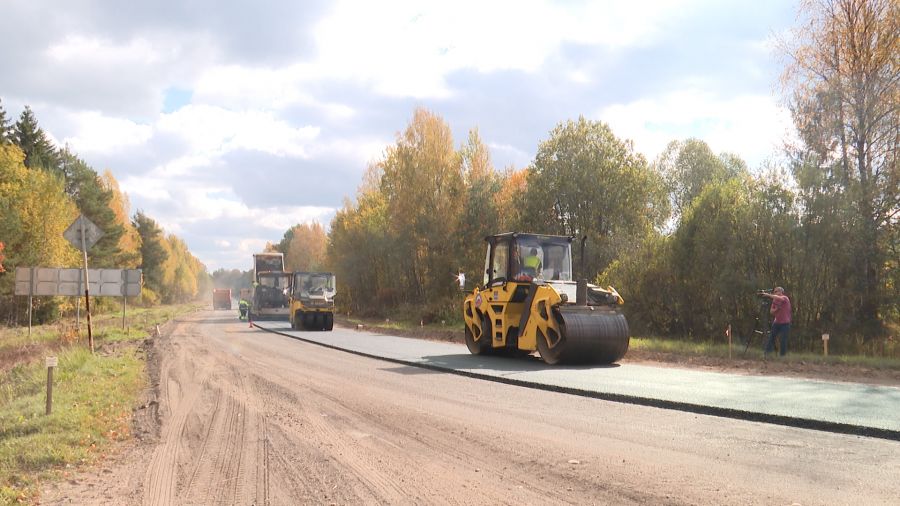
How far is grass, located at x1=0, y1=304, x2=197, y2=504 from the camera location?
6215 millimetres

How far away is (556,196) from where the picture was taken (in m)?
34.9

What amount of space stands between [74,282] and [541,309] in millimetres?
17148

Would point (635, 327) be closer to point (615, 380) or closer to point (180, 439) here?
point (615, 380)

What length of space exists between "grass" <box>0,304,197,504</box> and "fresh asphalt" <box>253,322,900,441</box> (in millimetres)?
6021

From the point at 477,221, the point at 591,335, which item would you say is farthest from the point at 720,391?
the point at 477,221

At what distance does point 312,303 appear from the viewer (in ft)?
98.6

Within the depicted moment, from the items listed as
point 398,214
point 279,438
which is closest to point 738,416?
point 279,438

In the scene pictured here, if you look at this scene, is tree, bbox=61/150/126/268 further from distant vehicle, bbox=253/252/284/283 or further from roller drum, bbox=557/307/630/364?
roller drum, bbox=557/307/630/364

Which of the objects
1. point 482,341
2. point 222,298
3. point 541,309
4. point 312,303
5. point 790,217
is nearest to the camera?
point 541,309

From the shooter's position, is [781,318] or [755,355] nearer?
[781,318]

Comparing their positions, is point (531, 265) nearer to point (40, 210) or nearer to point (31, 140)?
point (40, 210)

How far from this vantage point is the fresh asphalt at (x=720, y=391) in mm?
7500

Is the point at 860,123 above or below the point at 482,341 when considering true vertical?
above

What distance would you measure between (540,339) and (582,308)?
1.21 meters
